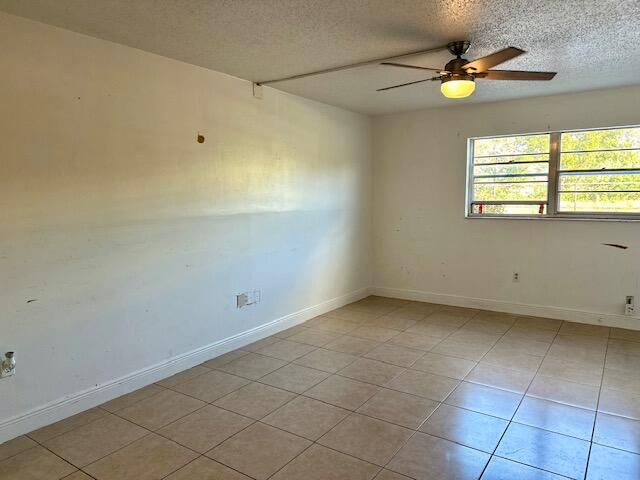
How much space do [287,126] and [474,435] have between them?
320 cm

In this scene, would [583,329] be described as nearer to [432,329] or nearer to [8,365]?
[432,329]

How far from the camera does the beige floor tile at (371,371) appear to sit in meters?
3.21

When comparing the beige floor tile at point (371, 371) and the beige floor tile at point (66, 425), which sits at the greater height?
the beige floor tile at point (371, 371)

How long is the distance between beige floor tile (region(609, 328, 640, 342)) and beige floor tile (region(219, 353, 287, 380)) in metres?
3.16

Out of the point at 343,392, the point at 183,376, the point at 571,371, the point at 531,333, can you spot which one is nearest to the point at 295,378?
the point at 343,392

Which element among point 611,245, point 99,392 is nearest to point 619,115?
point 611,245

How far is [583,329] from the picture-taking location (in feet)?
14.2

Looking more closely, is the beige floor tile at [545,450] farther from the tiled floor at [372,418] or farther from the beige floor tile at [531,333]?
the beige floor tile at [531,333]

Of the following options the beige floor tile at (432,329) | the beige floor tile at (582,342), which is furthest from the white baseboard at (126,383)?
the beige floor tile at (582,342)

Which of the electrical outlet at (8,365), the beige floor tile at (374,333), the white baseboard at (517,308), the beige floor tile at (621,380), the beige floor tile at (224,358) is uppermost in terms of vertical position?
the electrical outlet at (8,365)

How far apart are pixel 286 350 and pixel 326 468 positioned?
1.70m

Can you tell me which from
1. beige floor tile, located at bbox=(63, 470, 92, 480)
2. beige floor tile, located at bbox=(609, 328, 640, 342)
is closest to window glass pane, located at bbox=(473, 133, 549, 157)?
beige floor tile, located at bbox=(609, 328, 640, 342)

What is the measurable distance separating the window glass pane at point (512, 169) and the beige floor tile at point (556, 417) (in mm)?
2804

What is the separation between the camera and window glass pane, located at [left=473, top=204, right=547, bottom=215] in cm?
480
